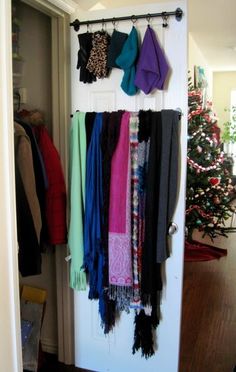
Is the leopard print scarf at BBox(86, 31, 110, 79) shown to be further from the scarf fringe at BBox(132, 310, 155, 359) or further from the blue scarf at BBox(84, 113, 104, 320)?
the scarf fringe at BBox(132, 310, 155, 359)

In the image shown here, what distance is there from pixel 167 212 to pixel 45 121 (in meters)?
0.90

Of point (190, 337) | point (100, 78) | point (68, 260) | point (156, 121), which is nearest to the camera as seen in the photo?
point (156, 121)

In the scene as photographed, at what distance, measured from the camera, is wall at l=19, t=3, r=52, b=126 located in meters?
2.17

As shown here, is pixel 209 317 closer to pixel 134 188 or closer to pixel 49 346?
pixel 49 346

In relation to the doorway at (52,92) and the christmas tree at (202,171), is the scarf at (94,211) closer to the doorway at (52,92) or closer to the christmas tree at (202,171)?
the doorway at (52,92)

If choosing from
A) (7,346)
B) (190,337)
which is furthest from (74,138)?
(190,337)

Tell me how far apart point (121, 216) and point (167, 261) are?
349 mm

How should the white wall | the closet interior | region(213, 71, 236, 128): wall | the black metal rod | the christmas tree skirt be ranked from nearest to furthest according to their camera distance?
the white wall → the black metal rod → the closet interior → the christmas tree skirt → region(213, 71, 236, 128): wall

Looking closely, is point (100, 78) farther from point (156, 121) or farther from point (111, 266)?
point (111, 266)

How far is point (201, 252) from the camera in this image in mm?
4219

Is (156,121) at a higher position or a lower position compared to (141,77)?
lower

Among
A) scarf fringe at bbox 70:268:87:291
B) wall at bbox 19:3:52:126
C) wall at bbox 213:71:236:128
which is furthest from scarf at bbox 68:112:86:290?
wall at bbox 213:71:236:128

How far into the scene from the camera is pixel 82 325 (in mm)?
2197

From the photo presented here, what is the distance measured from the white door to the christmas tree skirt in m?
2.05
